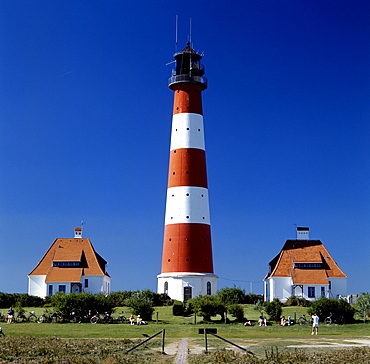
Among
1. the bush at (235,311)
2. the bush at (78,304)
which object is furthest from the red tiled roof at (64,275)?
the bush at (235,311)

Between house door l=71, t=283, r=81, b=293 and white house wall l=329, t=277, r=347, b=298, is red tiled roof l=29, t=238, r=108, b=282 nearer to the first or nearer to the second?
house door l=71, t=283, r=81, b=293

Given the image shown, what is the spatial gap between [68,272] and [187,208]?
14.8m

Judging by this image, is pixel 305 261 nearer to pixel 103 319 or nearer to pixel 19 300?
pixel 103 319

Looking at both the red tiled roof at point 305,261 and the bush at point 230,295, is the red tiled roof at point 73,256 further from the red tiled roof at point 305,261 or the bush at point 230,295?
the red tiled roof at point 305,261

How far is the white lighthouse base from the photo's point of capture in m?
55.8

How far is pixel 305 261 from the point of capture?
6181 cm

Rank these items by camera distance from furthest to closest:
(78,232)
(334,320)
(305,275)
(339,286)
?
(78,232), (339,286), (305,275), (334,320)

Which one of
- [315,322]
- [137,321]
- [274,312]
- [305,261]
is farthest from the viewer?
[305,261]

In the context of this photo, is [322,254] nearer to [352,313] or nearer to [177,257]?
[177,257]

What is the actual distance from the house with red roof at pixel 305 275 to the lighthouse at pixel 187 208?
24.7ft

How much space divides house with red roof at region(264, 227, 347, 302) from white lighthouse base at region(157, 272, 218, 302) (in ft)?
27.5

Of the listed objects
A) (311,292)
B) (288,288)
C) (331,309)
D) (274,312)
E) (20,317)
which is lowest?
(20,317)

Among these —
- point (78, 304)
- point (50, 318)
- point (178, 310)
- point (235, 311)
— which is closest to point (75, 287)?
point (178, 310)

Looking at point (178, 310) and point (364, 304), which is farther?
point (178, 310)
